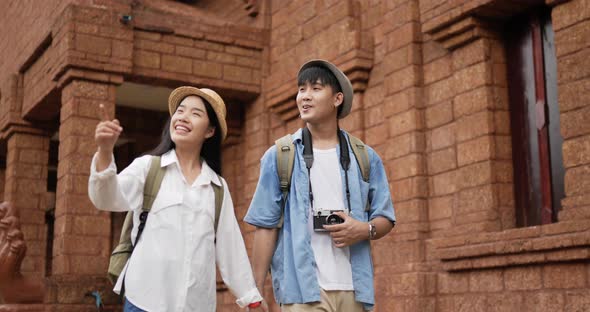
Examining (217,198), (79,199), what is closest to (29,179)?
(79,199)

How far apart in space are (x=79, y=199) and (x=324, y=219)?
587 cm

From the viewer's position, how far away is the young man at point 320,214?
343 centimetres

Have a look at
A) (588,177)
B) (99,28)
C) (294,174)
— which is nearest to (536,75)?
(588,177)

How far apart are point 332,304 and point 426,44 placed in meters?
4.68

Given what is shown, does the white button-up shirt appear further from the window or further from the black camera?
the window

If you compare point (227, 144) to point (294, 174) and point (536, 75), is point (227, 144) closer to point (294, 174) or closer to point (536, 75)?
point (536, 75)

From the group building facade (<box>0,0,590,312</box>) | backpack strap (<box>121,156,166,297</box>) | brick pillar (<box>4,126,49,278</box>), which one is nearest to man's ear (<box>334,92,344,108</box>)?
backpack strap (<box>121,156,166,297</box>)

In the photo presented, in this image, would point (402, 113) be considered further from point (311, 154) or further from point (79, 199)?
point (311, 154)

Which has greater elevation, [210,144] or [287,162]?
[210,144]

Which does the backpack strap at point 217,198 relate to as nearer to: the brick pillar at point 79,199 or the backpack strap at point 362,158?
the backpack strap at point 362,158

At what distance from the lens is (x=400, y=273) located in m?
7.20

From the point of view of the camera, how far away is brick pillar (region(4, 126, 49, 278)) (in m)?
11.4

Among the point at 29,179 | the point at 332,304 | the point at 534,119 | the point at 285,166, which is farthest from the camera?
the point at 29,179

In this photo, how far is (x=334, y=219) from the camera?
346 centimetres
